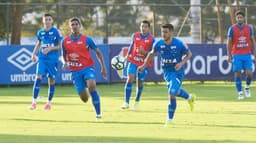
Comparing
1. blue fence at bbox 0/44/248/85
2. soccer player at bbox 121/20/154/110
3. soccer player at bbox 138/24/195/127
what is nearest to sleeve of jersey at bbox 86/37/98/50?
soccer player at bbox 138/24/195/127

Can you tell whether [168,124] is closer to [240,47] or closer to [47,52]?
[47,52]

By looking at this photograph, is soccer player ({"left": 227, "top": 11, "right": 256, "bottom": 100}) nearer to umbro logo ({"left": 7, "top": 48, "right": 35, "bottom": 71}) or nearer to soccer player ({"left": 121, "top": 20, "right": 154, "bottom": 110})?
soccer player ({"left": 121, "top": 20, "right": 154, "bottom": 110})

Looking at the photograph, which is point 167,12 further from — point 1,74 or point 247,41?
point 247,41

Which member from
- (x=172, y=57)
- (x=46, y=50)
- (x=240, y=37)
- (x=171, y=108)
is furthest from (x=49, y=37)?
(x=240, y=37)

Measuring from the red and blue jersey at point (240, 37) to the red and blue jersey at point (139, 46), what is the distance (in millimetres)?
3609

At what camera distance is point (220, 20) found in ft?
131

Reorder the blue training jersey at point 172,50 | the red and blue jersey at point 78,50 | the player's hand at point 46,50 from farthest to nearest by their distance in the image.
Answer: the player's hand at point 46,50 → the red and blue jersey at point 78,50 → the blue training jersey at point 172,50

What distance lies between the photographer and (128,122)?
16.7 metres

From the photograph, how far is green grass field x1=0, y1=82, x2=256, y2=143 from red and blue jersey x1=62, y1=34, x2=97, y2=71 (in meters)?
1.14

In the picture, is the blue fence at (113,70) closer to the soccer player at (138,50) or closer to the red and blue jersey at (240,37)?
the red and blue jersey at (240,37)

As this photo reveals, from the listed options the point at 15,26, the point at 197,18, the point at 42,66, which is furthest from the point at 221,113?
the point at 15,26

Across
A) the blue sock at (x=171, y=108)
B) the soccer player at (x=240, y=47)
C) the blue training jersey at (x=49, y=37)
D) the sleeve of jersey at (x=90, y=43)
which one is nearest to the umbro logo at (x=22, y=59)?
the soccer player at (x=240, y=47)

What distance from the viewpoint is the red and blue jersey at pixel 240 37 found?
2314cm

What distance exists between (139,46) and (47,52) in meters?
2.24
